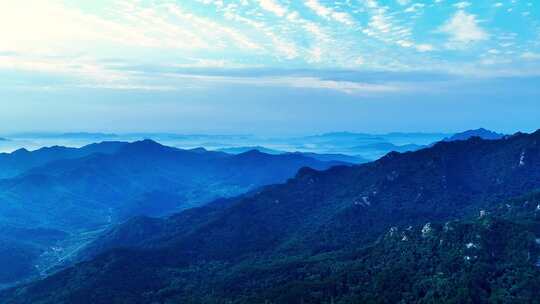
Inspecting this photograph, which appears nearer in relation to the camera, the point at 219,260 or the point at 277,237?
the point at 219,260

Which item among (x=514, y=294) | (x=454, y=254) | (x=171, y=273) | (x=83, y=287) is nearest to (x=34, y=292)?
(x=83, y=287)

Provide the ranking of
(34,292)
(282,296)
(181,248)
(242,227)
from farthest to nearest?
(242,227) < (181,248) < (34,292) < (282,296)

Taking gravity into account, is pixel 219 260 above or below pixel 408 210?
below

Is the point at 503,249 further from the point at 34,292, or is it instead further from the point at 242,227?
the point at 34,292

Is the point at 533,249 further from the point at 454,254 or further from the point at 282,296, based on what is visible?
the point at 282,296

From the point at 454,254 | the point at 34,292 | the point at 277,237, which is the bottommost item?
the point at 34,292

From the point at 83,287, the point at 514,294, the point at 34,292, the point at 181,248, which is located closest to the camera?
the point at 514,294

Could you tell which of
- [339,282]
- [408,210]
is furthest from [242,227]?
[339,282]
